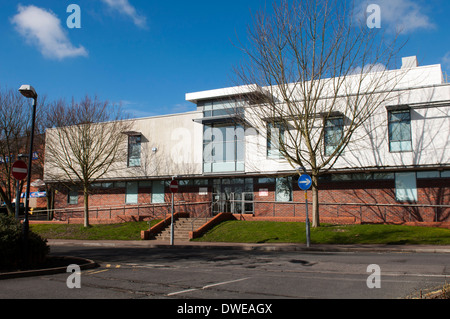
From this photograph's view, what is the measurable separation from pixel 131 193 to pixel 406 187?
2053cm

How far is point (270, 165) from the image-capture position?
26.7 meters

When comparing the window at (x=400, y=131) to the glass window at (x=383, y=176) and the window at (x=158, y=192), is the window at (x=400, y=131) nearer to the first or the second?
the glass window at (x=383, y=176)

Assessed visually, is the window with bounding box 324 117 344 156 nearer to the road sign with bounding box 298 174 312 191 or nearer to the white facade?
the white facade

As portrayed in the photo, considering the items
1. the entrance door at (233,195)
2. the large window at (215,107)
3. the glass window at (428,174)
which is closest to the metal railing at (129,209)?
the entrance door at (233,195)

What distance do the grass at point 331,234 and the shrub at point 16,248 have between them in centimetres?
1052

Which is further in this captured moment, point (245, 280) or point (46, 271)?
point (46, 271)

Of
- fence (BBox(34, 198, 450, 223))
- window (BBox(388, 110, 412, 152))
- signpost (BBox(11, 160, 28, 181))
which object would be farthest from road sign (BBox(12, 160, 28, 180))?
window (BBox(388, 110, 412, 152))

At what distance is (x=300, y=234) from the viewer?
1981 cm

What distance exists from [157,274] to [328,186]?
707 inches

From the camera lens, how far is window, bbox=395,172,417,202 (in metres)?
23.6

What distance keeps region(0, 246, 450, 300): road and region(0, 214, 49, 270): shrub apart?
3.45 feet

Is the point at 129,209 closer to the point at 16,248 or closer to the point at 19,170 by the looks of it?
the point at 19,170

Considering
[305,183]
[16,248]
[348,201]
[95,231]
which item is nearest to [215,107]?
[348,201]
